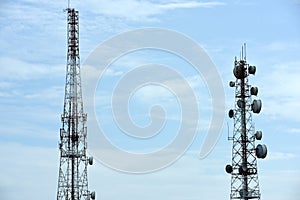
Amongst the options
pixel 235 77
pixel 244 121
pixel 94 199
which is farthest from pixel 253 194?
pixel 94 199

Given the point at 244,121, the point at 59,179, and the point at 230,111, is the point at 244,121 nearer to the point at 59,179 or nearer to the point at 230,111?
the point at 230,111

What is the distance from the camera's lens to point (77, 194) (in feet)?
229

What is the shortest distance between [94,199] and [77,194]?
1.89 metres

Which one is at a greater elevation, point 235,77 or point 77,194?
point 235,77

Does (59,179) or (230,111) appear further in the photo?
(59,179)

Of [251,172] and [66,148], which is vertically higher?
[66,148]

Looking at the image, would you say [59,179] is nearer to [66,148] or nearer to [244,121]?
[66,148]

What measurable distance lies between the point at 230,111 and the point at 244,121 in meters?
1.51

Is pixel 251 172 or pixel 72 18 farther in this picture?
pixel 72 18

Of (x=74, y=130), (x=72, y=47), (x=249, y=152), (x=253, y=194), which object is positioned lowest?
(x=253, y=194)

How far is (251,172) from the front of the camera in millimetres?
59531

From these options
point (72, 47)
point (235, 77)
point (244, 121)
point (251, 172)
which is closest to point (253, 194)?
point (251, 172)

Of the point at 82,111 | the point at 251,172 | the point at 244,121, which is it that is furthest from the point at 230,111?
the point at 82,111

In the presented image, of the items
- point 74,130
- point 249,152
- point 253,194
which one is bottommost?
point 253,194
